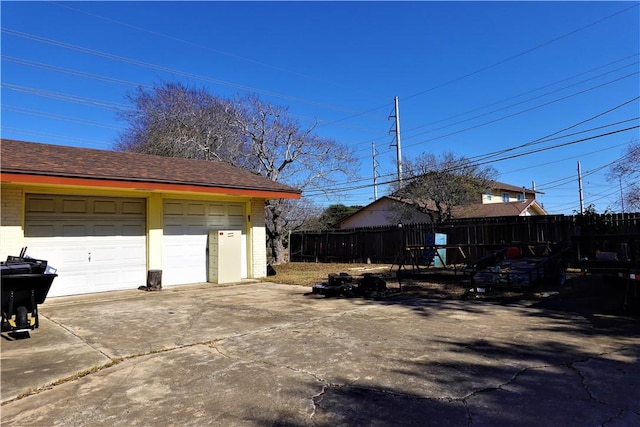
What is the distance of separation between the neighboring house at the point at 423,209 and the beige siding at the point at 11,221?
21.7m

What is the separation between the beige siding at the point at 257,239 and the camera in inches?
591

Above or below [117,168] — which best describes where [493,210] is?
below

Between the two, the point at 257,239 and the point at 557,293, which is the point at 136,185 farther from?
the point at 557,293

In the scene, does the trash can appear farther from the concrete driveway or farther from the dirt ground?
the dirt ground

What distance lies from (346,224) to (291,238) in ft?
42.7

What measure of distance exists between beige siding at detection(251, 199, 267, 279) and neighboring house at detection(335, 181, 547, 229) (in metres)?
14.6

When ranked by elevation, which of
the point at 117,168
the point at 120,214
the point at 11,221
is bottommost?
the point at 11,221

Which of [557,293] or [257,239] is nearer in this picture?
[557,293]

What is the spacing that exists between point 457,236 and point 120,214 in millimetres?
14541

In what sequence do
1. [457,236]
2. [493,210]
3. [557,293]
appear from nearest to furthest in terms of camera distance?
[557,293], [457,236], [493,210]

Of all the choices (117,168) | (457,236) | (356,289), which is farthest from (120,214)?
(457,236)

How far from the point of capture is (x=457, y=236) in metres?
19.6

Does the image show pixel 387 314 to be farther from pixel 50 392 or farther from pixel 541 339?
pixel 50 392

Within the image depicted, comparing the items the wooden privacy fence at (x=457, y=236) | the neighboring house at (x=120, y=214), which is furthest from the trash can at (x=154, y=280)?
the wooden privacy fence at (x=457, y=236)
